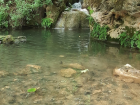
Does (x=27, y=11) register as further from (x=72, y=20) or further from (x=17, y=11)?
(x=72, y=20)

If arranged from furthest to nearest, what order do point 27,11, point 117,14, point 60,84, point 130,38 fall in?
1. point 27,11
2. point 117,14
3. point 130,38
4. point 60,84

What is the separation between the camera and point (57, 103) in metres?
3.10

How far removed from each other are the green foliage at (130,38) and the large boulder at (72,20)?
986cm

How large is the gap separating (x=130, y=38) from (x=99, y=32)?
252 centimetres

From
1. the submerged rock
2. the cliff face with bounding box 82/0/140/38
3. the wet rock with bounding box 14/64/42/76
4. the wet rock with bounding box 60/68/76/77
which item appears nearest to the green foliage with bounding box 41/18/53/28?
the cliff face with bounding box 82/0/140/38

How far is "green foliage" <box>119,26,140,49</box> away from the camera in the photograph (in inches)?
324

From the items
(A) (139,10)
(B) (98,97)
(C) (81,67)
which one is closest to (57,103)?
(B) (98,97)

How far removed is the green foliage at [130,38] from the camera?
324 inches

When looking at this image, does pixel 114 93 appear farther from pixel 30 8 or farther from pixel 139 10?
pixel 30 8

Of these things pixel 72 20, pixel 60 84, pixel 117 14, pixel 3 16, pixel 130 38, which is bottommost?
pixel 60 84

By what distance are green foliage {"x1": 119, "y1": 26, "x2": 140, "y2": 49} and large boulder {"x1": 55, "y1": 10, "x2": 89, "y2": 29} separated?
32.4 ft

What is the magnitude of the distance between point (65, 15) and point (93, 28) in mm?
8018

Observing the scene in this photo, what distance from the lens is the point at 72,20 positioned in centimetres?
1831

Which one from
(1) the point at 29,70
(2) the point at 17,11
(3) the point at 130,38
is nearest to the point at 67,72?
(1) the point at 29,70
